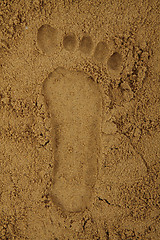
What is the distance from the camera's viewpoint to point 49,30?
1.25 m

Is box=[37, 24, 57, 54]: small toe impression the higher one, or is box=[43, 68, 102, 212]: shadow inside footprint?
box=[37, 24, 57, 54]: small toe impression

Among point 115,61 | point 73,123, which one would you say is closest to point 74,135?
point 73,123

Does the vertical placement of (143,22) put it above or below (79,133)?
above

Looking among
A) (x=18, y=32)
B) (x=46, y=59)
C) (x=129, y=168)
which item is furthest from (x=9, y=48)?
(x=129, y=168)

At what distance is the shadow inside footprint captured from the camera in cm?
127

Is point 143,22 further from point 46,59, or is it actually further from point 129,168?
point 129,168

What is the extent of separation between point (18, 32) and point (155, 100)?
0.88m

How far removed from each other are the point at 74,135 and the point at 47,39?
571mm

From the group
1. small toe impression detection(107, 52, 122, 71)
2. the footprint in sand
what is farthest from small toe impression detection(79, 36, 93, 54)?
small toe impression detection(107, 52, 122, 71)

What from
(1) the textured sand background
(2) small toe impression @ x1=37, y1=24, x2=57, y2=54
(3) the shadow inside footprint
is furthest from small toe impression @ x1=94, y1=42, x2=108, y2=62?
(2) small toe impression @ x1=37, y1=24, x2=57, y2=54

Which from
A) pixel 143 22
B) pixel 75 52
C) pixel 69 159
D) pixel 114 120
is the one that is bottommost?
pixel 69 159

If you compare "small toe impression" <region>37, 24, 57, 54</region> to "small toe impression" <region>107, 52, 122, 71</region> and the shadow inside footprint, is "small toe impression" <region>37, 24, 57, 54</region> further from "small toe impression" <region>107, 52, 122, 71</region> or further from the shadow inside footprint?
"small toe impression" <region>107, 52, 122, 71</region>

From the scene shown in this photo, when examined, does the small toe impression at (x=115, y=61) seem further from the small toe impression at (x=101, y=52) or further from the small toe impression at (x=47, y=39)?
the small toe impression at (x=47, y=39)

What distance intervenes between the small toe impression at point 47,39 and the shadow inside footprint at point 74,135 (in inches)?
6.2
